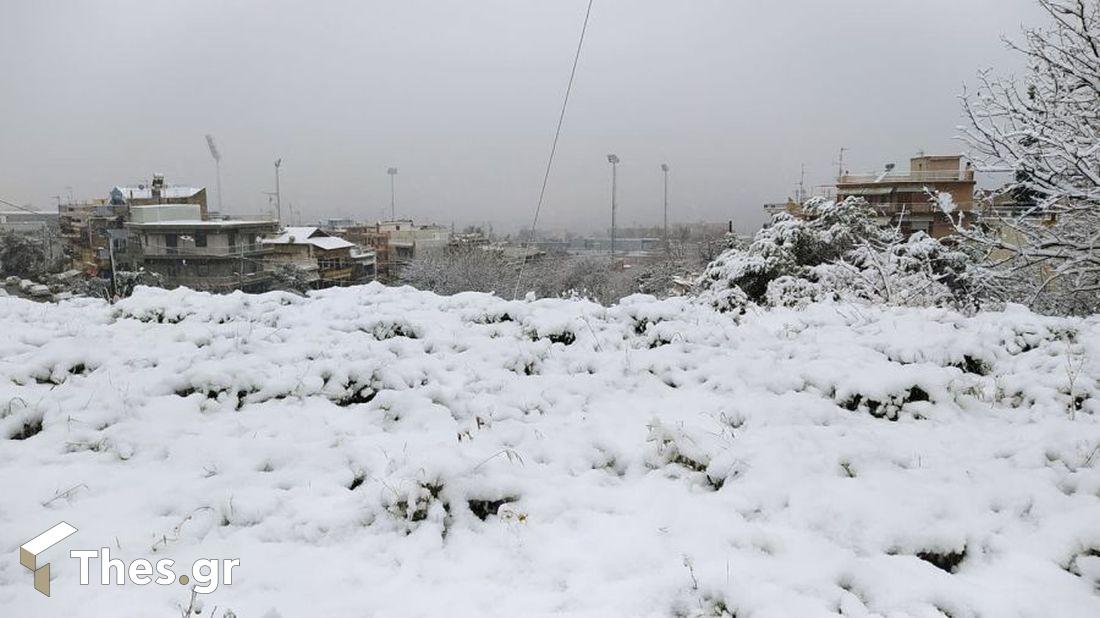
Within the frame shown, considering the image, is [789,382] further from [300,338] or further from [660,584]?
[300,338]

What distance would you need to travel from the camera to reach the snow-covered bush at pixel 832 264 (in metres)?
8.98

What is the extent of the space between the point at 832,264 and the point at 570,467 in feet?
33.2

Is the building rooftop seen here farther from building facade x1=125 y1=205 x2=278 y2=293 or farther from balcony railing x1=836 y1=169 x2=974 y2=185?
balcony railing x1=836 y1=169 x2=974 y2=185

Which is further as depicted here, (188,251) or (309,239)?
(309,239)

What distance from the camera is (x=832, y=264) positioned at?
1163 centimetres

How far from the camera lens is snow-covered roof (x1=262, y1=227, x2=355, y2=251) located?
3550 cm

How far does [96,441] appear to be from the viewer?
10.3 ft

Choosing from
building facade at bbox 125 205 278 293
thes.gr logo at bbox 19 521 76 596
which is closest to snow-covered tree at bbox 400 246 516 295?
building facade at bbox 125 205 278 293

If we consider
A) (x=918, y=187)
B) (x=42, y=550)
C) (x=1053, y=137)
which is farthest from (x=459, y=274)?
(x=42, y=550)

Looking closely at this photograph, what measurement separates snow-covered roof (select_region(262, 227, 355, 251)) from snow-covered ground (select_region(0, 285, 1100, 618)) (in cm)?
3223

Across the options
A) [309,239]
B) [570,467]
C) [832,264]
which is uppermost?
[309,239]

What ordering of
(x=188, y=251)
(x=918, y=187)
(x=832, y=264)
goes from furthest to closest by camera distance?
(x=188, y=251), (x=918, y=187), (x=832, y=264)

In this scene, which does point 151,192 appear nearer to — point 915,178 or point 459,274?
point 459,274

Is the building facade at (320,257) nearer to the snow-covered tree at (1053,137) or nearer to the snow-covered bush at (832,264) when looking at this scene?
the snow-covered bush at (832,264)
